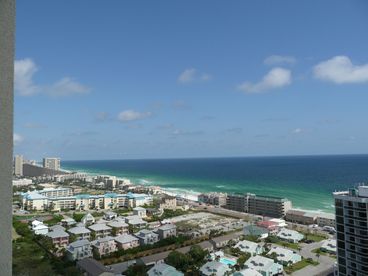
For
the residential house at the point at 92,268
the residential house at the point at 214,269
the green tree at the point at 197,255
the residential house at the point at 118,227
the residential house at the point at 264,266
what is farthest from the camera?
the residential house at the point at 118,227

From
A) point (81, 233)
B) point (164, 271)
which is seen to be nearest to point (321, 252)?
point (164, 271)

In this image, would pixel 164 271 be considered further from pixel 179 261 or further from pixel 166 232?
pixel 166 232

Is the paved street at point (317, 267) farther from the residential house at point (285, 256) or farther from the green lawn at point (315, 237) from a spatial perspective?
the green lawn at point (315, 237)

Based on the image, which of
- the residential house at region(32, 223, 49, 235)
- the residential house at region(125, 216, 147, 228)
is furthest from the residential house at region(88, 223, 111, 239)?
the residential house at region(32, 223, 49, 235)

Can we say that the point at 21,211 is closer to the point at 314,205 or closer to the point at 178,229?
the point at 178,229

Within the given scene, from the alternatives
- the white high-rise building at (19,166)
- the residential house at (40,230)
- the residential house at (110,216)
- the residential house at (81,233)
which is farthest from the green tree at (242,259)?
the white high-rise building at (19,166)

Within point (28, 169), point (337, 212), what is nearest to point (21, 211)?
point (337, 212)
